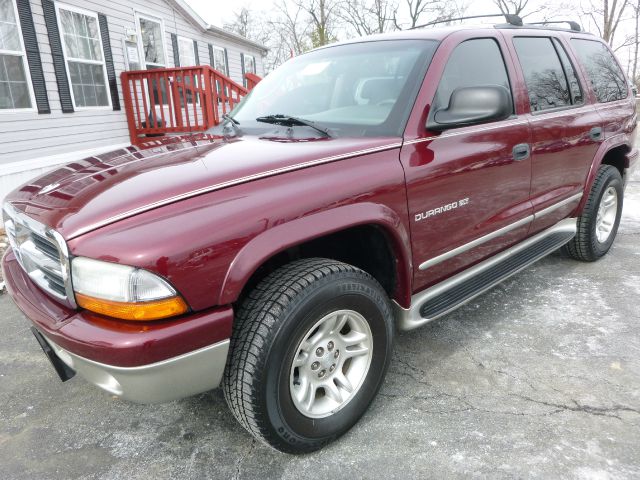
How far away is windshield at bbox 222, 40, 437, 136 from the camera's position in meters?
2.40

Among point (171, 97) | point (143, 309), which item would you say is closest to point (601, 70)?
point (143, 309)

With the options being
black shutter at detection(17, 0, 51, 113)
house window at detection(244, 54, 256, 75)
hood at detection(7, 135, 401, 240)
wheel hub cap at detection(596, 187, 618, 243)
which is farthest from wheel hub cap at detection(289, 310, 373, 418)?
house window at detection(244, 54, 256, 75)

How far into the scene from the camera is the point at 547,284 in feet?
12.2

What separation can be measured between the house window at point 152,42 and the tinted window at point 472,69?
7893 millimetres

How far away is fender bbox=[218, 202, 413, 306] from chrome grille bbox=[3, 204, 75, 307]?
564 millimetres

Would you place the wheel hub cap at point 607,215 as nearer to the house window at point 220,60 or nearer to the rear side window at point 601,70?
the rear side window at point 601,70

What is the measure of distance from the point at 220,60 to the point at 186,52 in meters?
2.01

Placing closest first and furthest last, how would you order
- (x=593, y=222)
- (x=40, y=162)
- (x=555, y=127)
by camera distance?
(x=555, y=127) < (x=593, y=222) < (x=40, y=162)

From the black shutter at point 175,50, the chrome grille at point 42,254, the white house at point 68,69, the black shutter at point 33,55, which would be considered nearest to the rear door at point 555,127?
the chrome grille at point 42,254

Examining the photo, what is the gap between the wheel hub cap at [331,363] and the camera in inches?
Answer: 79.3

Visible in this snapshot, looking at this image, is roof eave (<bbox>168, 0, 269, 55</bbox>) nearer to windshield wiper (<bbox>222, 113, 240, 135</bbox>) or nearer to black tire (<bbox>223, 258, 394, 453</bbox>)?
windshield wiper (<bbox>222, 113, 240, 135</bbox>)

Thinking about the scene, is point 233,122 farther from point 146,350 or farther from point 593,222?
point 593,222

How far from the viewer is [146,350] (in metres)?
1.57

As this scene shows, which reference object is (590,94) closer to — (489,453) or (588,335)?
(588,335)
